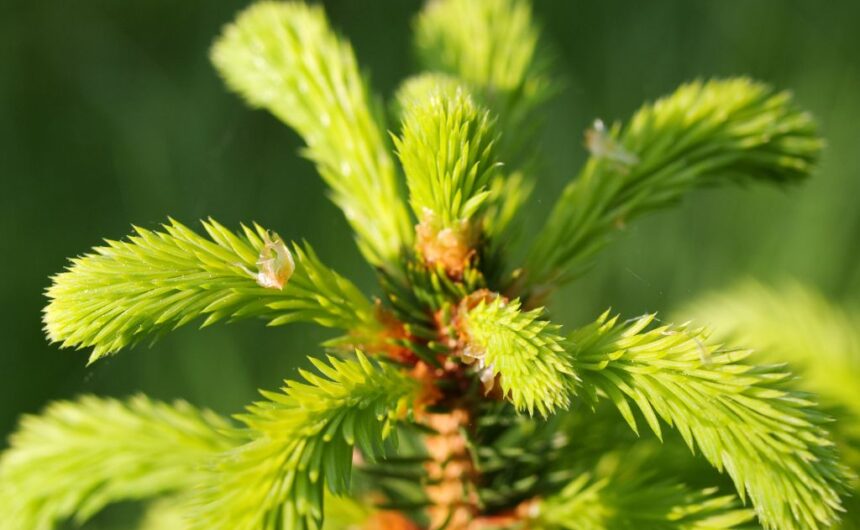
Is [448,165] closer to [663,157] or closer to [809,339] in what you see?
[663,157]

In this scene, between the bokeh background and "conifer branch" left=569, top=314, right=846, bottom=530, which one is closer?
"conifer branch" left=569, top=314, right=846, bottom=530

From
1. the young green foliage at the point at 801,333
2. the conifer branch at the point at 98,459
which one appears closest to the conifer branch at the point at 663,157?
the young green foliage at the point at 801,333

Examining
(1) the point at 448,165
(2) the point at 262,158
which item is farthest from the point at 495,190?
(2) the point at 262,158

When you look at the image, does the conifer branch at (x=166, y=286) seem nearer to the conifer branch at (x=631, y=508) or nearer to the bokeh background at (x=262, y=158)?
the conifer branch at (x=631, y=508)

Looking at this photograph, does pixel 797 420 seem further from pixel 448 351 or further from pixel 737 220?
pixel 737 220

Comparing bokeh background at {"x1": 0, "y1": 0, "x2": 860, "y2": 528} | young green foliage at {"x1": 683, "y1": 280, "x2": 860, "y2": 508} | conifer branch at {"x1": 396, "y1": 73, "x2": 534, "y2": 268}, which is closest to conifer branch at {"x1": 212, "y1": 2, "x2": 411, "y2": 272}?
conifer branch at {"x1": 396, "y1": 73, "x2": 534, "y2": 268}

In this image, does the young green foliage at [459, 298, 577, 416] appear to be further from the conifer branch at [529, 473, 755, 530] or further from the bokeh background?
the bokeh background
